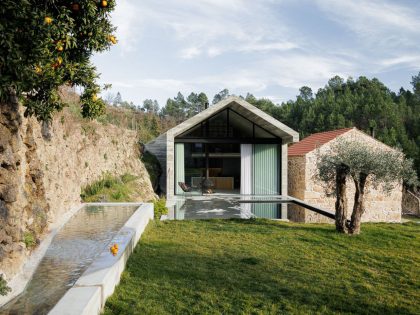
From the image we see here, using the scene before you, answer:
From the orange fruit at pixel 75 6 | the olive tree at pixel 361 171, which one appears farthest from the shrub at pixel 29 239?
the olive tree at pixel 361 171

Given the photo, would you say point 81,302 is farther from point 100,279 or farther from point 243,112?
point 243,112

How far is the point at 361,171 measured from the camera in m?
8.07

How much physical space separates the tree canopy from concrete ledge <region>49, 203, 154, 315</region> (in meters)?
2.25

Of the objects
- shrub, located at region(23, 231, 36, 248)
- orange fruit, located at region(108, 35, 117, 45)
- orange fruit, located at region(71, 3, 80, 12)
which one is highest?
orange fruit, located at region(71, 3, 80, 12)

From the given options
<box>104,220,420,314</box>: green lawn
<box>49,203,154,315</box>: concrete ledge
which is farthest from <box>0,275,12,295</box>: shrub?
<box>104,220,420,314</box>: green lawn

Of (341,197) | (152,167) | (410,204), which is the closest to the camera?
(341,197)

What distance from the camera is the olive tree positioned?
26.0 feet

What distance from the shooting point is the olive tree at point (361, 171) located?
26.0ft

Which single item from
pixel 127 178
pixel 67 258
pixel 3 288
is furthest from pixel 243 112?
pixel 3 288

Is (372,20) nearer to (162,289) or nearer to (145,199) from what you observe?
(145,199)

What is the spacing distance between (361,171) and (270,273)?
383cm

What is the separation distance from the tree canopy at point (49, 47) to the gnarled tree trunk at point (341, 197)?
5267 mm

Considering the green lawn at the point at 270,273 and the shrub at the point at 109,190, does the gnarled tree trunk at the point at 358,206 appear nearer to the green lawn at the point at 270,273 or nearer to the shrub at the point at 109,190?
the green lawn at the point at 270,273

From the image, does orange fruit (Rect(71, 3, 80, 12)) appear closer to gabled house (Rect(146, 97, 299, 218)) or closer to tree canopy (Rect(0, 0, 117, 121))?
tree canopy (Rect(0, 0, 117, 121))
